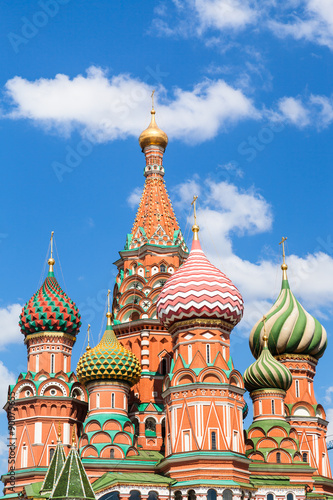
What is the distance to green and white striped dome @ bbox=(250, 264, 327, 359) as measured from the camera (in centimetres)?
4806

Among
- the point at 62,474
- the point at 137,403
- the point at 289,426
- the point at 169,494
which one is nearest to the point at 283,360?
the point at 289,426

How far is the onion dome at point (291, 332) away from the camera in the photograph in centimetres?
4806

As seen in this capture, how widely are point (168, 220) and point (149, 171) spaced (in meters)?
2.98

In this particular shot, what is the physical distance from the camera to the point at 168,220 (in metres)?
49.4

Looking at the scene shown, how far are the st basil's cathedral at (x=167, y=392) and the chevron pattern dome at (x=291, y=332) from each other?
0.18 feet

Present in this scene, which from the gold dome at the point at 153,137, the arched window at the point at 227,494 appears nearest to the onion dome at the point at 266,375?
the arched window at the point at 227,494

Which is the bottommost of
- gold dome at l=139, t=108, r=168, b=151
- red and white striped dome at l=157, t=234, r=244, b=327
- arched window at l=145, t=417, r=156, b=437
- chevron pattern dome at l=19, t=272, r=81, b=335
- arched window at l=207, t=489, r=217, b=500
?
arched window at l=207, t=489, r=217, b=500

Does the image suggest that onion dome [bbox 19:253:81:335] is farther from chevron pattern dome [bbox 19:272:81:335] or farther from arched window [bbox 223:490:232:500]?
arched window [bbox 223:490:232:500]

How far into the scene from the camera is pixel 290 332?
48094 millimetres

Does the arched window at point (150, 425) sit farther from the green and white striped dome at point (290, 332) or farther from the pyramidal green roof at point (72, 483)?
the pyramidal green roof at point (72, 483)

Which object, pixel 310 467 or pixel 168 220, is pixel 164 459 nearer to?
pixel 310 467

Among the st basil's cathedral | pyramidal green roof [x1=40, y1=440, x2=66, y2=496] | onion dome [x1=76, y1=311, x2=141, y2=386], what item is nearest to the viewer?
pyramidal green roof [x1=40, y1=440, x2=66, y2=496]

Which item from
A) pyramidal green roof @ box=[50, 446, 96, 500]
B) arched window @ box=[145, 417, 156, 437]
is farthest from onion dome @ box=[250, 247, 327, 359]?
pyramidal green roof @ box=[50, 446, 96, 500]

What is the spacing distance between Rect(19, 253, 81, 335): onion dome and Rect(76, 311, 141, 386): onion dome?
7.50 feet
